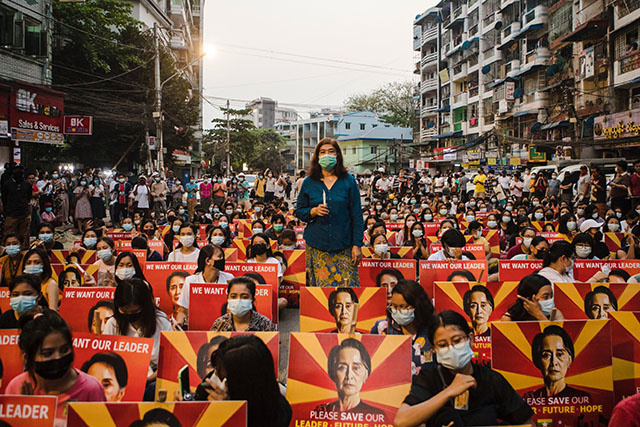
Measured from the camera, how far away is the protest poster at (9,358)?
12.7ft

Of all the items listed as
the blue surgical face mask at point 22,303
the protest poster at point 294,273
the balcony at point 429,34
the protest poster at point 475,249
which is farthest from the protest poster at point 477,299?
the balcony at point 429,34

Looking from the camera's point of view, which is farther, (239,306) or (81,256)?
(81,256)

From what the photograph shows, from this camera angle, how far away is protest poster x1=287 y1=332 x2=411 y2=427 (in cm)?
355

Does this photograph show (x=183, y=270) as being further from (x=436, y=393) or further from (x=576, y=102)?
(x=576, y=102)

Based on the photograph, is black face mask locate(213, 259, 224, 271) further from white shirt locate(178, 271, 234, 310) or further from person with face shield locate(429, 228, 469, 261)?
person with face shield locate(429, 228, 469, 261)

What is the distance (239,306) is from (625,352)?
9.87 ft

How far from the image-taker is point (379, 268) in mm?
6691

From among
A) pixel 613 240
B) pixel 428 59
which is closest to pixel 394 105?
pixel 428 59

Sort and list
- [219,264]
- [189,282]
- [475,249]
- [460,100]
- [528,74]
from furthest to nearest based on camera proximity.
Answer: [460,100]
[528,74]
[475,249]
[219,264]
[189,282]

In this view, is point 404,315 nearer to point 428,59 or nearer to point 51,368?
point 51,368

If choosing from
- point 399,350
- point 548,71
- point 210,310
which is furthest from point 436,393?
point 548,71

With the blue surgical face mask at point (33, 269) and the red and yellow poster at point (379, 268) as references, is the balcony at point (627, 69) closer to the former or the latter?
the red and yellow poster at point (379, 268)

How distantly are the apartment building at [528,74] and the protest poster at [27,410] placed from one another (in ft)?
72.9

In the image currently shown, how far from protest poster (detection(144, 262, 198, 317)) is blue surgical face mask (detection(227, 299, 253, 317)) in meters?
2.06
